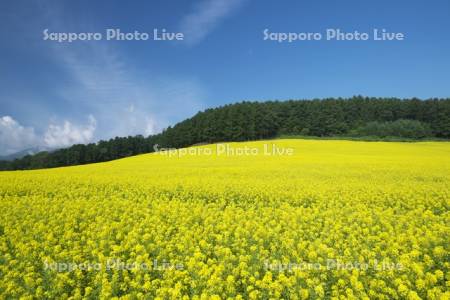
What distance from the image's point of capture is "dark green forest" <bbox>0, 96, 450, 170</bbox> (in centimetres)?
7019

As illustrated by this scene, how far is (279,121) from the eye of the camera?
73812mm

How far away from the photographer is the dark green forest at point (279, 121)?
70188 millimetres

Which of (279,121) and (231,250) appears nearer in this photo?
(231,250)

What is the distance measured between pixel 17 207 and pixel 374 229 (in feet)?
32.0

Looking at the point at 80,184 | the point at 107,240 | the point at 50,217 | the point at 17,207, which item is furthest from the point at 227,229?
the point at 80,184

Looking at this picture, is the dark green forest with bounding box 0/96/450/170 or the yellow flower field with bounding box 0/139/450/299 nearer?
the yellow flower field with bounding box 0/139/450/299

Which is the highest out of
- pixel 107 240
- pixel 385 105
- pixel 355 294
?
pixel 385 105

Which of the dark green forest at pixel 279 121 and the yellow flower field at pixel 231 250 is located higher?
the dark green forest at pixel 279 121

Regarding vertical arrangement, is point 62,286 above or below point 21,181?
below

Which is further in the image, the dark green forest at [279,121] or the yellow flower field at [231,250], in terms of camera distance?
the dark green forest at [279,121]

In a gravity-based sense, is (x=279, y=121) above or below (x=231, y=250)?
above

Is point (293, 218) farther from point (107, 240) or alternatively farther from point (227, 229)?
point (107, 240)

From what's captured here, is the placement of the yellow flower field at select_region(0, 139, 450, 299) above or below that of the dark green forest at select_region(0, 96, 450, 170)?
below

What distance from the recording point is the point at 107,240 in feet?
19.4
